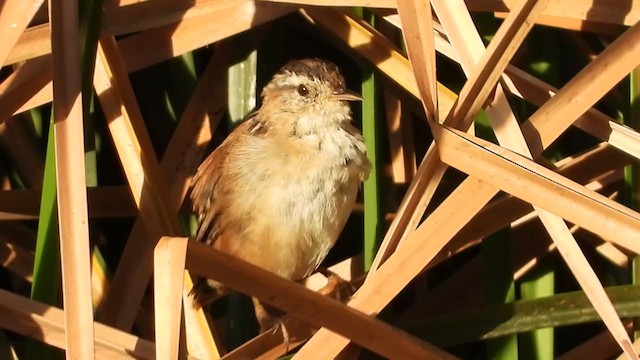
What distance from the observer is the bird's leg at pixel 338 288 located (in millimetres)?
2838

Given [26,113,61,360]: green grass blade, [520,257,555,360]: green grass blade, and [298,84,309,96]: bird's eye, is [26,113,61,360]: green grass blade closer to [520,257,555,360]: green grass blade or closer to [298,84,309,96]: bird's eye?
[298,84,309,96]: bird's eye

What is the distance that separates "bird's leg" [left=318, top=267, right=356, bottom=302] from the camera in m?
2.84

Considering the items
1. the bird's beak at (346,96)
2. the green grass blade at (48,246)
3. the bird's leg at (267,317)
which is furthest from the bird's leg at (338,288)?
the green grass blade at (48,246)

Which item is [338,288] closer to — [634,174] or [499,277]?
[499,277]

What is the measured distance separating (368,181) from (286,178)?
8.7 inches

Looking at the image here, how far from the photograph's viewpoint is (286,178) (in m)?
2.77

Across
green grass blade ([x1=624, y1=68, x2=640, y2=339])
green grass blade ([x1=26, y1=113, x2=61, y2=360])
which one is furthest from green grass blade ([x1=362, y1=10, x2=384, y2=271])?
green grass blade ([x1=26, y1=113, x2=61, y2=360])

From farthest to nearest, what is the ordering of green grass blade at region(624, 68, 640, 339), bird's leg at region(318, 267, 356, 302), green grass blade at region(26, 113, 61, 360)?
bird's leg at region(318, 267, 356, 302) → green grass blade at region(624, 68, 640, 339) → green grass blade at region(26, 113, 61, 360)

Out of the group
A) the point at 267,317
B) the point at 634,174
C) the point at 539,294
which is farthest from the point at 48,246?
the point at 634,174

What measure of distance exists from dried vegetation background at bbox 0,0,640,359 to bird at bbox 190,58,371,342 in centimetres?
8

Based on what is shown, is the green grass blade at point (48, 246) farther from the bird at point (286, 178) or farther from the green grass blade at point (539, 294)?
the green grass blade at point (539, 294)

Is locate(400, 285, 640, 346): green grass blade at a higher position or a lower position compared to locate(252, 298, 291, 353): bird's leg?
lower

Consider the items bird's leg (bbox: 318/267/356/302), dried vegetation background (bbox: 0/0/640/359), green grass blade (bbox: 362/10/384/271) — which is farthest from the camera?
bird's leg (bbox: 318/267/356/302)

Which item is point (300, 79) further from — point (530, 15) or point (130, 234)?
point (530, 15)
